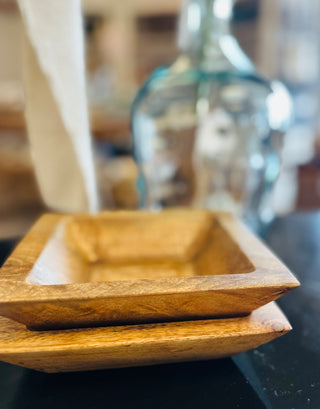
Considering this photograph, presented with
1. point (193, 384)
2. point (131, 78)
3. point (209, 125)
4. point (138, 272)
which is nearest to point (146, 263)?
point (138, 272)

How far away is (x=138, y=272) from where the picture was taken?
417 mm

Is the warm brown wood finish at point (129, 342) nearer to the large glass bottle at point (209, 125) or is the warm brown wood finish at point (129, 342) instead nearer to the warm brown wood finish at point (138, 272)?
the warm brown wood finish at point (138, 272)

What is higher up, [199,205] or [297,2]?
[297,2]

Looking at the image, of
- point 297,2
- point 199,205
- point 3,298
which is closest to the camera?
point 3,298

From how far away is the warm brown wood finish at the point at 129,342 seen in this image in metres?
0.27

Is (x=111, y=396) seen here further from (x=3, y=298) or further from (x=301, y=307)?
(x=301, y=307)

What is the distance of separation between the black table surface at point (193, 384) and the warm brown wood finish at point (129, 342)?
0.02 meters

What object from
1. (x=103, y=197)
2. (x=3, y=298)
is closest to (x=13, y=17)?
(x=103, y=197)

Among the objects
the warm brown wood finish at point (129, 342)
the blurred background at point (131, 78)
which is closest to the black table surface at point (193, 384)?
the warm brown wood finish at point (129, 342)

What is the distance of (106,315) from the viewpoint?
0.91ft

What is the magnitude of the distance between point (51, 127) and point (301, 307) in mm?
405

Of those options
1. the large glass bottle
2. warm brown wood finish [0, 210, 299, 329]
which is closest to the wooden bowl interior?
warm brown wood finish [0, 210, 299, 329]

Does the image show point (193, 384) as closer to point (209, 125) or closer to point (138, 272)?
point (138, 272)

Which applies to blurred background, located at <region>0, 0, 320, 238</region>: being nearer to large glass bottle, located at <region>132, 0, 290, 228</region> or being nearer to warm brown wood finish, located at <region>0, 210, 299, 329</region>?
large glass bottle, located at <region>132, 0, 290, 228</region>
